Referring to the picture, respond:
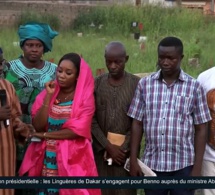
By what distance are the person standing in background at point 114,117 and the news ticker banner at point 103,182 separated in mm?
634

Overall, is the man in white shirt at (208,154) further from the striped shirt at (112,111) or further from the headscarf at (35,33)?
the headscarf at (35,33)

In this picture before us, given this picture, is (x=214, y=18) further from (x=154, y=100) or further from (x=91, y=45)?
(x=154, y=100)

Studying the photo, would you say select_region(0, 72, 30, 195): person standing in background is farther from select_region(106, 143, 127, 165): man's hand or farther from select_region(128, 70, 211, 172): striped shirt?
select_region(128, 70, 211, 172): striped shirt

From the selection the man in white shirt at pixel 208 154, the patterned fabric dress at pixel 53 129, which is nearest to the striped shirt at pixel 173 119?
the man in white shirt at pixel 208 154

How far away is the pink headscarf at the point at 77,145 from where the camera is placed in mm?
3590

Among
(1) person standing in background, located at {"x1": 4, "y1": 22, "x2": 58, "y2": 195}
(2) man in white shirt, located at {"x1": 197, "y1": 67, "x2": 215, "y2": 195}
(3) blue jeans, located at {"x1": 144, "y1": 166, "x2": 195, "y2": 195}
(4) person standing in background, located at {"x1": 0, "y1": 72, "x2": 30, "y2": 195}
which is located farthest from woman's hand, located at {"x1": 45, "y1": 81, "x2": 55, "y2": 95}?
(2) man in white shirt, located at {"x1": 197, "y1": 67, "x2": 215, "y2": 195}

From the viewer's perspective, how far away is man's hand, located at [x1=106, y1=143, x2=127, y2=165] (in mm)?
3795

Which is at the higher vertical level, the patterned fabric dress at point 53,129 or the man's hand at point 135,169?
the patterned fabric dress at point 53,129

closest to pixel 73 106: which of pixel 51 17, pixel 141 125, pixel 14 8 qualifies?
pixel 141 125

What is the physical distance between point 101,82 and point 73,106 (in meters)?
0.36

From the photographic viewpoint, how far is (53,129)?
3686 mm

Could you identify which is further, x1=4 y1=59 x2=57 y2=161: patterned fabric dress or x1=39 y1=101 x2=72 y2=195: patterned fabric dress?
x1=4 y1=59 x2=57 y2=161: patterned fabric dress

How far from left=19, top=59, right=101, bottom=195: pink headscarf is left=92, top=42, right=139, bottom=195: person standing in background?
5.8 inches

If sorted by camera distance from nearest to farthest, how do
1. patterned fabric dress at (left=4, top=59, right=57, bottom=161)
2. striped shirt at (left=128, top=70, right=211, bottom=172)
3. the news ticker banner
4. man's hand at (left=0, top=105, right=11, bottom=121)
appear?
1. the news ticker banner
2. man's hand at (left=0, top=105, right=11, bottom=121)
3. striped shirt at (left=128, top=70, right=211, bottom=172)
4. patterned fabric dress at (left=4, top=59, right=57, bottom=161)
